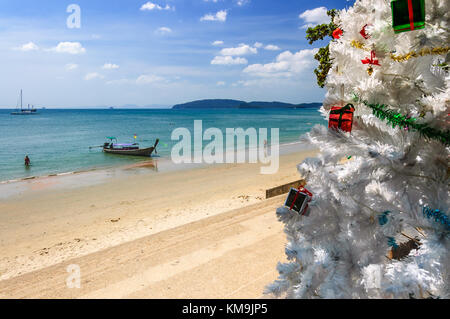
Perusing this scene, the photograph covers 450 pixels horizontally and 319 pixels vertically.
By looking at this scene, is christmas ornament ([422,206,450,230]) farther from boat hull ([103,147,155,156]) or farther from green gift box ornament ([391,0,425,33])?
boat hull ([103,147,155,156])

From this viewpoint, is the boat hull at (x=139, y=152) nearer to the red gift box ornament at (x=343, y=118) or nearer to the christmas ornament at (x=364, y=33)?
the christmas ornament at (x=364, y=33)

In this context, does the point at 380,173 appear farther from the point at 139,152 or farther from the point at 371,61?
the point at 139,152

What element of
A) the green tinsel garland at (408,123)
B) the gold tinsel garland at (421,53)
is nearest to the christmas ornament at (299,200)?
the green tinsel garland at (408,123)

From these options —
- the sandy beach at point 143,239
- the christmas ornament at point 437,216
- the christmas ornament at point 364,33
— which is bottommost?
the sandy beach at point 143,239

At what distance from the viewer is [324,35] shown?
8.92 metres

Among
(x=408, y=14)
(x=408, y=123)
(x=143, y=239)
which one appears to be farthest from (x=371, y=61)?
(x=143, y=239)

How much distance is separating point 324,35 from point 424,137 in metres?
8.28

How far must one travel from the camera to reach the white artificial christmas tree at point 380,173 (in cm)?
158

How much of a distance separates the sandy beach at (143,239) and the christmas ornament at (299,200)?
2.72 m

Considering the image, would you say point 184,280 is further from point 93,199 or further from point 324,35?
point 93,199

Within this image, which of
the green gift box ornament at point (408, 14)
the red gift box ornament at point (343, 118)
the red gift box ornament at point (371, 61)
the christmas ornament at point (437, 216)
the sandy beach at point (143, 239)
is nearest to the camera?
→ the christmas ornament at point (437, 216)
